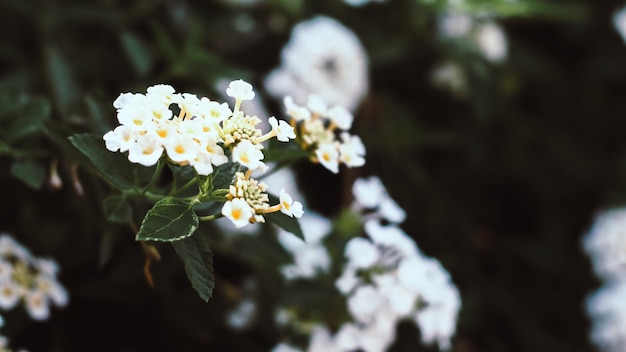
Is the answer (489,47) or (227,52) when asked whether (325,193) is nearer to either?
(227,52)

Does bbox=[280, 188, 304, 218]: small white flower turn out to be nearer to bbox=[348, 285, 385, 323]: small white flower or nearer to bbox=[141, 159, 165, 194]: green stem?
bbox=[141, 159, 165, 194]: green stem

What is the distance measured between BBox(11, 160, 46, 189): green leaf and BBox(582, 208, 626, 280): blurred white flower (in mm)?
1412

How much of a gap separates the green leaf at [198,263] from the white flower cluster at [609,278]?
4.23 ft

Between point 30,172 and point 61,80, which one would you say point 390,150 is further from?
point 30,172

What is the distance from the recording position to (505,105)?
194 cm

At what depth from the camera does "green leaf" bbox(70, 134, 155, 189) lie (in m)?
0.79

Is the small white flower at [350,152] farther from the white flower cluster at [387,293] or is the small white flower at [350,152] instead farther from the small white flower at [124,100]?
the small white flower at [124,100]

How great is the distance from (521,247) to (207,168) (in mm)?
1466

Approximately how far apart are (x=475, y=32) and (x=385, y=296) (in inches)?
41.3

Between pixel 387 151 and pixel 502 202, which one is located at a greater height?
pixel 502 202

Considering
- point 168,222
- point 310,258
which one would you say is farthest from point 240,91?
point 310,258

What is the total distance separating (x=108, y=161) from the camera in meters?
0.81

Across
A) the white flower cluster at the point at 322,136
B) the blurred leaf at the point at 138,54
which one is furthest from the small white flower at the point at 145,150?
the blurred leaf at the point at 138,54

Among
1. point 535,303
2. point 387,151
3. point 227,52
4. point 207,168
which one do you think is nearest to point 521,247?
point 535,303
